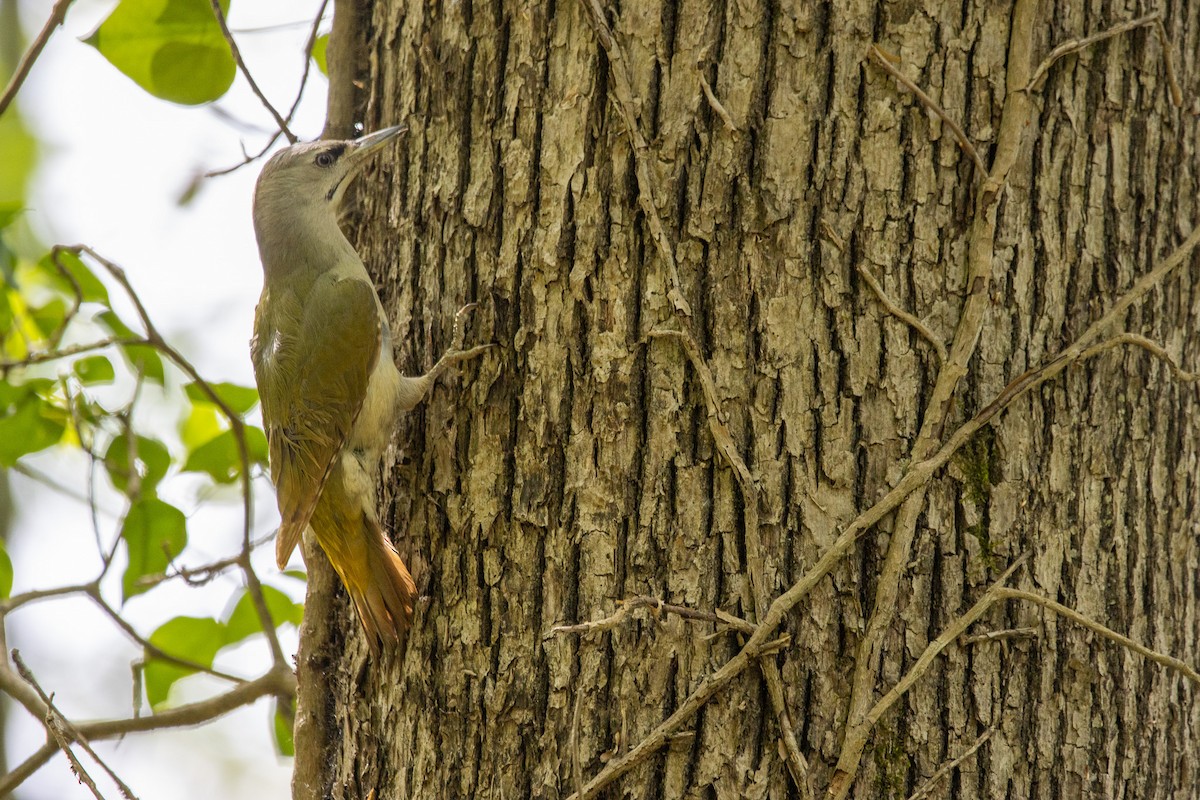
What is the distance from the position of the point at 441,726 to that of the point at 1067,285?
1325 mm

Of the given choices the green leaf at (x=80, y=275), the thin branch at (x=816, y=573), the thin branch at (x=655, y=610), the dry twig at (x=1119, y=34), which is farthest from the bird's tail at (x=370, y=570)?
the dry twig at (x=1119, y=34)

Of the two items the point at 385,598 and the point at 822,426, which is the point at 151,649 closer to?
the point at 385,598

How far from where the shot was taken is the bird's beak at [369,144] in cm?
202

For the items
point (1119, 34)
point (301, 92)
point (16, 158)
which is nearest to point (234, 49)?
point (301, 92)

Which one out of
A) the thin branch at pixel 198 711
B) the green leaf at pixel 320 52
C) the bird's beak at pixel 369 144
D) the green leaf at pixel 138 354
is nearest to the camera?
the bird's beak at pixel 369 144

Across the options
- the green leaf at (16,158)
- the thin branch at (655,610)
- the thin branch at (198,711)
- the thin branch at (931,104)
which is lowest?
the thin branch at (198,711)

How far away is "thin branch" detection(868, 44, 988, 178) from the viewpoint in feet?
5.44

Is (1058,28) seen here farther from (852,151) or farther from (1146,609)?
(1146,609)

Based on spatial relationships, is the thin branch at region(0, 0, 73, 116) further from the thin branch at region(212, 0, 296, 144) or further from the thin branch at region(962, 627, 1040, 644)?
the thin branch at region(962, 627, 1040, 644)

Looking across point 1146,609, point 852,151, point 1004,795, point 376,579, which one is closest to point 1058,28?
point 852,151

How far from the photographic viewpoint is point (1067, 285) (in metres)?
1.72

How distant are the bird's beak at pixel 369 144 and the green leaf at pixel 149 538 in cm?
105

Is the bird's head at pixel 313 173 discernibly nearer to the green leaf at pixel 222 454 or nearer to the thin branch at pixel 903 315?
the green leaf at pixel 222 454

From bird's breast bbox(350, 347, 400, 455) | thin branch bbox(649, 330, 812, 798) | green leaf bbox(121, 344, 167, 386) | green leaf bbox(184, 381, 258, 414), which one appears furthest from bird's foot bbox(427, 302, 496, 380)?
green leaf bbox(121, 344, 167, 386)
